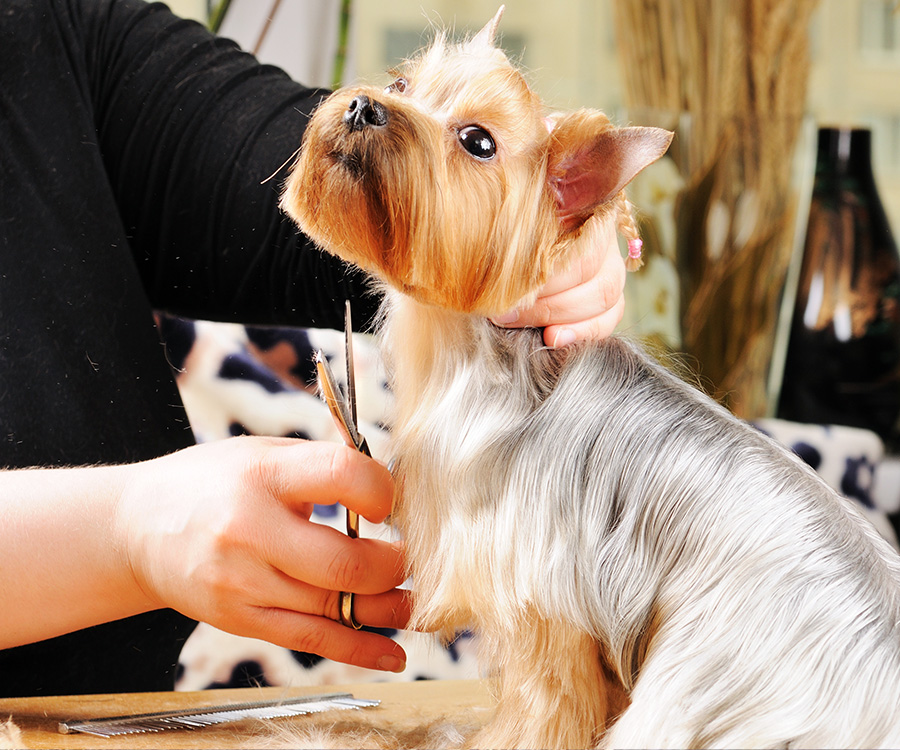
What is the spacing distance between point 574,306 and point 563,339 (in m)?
0.03

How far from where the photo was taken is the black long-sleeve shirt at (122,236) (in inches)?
35.0

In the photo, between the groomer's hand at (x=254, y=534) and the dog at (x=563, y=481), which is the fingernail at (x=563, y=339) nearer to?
the dog at (x=563, y=481)

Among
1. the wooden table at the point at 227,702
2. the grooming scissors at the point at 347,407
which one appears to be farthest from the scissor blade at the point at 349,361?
the wooden table at the point at 227,702

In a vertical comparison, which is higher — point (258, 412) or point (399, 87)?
point (399, 87)

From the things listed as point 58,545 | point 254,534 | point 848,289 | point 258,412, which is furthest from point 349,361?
point 848,289

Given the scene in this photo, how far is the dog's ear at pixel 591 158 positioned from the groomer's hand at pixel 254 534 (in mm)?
246

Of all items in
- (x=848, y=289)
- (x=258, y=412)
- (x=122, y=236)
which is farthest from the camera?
(x=848, y=289)

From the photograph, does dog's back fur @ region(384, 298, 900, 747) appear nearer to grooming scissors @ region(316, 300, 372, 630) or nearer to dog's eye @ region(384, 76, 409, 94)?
grooming scissors @ region(316, 300, 372, 630)

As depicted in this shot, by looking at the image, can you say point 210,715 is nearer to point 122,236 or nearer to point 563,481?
point 563,481

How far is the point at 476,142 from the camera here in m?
0.63

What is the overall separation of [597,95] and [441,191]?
1535mm

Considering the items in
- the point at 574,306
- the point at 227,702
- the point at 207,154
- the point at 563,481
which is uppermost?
the point at 207,154

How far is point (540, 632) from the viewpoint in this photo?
2.04 ft

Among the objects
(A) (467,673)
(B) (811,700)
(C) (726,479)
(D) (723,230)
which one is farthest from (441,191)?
(D) (723,230)
